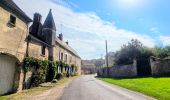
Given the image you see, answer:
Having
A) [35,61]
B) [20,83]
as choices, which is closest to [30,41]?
[35,61]

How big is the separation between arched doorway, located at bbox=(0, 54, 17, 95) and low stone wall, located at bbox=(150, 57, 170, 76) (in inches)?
817

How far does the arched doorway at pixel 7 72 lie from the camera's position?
16.3 metres

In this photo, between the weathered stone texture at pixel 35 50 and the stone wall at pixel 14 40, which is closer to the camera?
the stone wall at pixel 14 40

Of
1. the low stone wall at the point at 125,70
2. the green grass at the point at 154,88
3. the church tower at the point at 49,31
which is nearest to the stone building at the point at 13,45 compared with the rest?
the church tower at the point at 49,31

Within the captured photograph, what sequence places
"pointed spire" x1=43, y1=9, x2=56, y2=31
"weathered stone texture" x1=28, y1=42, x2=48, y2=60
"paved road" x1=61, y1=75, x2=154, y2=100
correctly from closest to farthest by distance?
"paved road" x1=61, y1=75, x2=154, y2=100
"weathered stone texture" x1=28, y1=42, x2=48, y2=60
"pointed spire" x1=43, y1=9, x2=56, y2=31

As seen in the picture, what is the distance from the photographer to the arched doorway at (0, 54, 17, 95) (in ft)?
53.4

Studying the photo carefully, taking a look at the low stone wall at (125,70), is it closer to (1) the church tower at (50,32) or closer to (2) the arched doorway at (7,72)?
(1) the church tower at (50,32)

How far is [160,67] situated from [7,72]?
2166 centimetres

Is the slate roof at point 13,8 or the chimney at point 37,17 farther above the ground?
the chimney at point 37,17

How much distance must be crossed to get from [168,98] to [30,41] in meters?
15.5

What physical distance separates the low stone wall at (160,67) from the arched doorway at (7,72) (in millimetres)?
20753

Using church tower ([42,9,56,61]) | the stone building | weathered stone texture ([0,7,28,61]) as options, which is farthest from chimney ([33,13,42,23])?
weathered stone texture ([0,7,28,61])

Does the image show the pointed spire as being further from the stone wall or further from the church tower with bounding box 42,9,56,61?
the stone wall

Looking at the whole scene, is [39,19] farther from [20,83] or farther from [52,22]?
[20,83]
